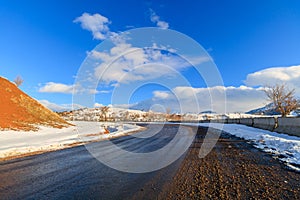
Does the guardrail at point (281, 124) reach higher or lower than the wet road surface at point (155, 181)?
higher

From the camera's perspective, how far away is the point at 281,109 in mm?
38406

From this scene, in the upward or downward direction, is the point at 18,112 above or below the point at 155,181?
above

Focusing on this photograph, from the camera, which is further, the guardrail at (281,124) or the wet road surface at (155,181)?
the guardrail at (281,124)

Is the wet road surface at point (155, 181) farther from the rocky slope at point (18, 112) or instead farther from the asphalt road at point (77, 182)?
the rocky slope at point (18, 112)

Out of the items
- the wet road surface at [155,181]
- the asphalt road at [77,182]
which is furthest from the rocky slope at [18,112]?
the wet road surface at [155,181]

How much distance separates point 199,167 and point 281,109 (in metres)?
38.2

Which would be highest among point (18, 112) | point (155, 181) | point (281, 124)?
point (18, 112)

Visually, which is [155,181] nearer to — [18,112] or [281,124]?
[281,124]

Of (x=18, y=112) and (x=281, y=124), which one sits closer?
(x=281, y=124)

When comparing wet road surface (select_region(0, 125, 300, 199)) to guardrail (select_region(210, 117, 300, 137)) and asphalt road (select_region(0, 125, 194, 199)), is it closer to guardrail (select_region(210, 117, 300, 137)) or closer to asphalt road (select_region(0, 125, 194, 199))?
asphalt road (select_region(0, 125, 194, 199))

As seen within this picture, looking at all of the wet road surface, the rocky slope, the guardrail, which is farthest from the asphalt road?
the rocky slope

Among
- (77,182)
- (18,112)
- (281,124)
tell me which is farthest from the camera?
Answer: (18,112)

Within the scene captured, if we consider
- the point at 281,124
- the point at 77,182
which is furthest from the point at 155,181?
the point at 281,124

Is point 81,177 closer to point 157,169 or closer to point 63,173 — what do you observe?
point 63,173
